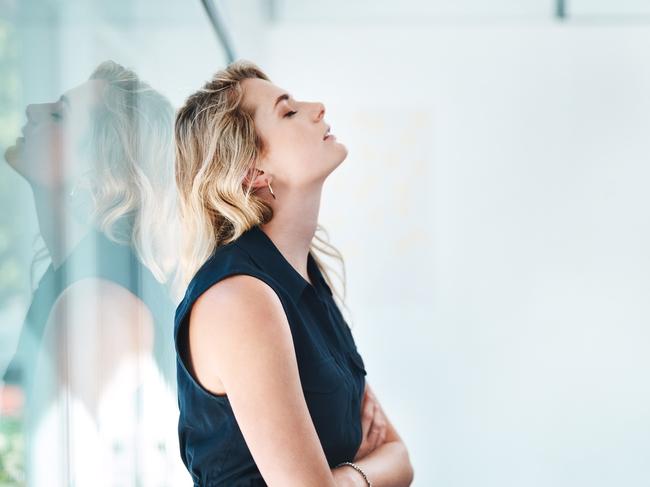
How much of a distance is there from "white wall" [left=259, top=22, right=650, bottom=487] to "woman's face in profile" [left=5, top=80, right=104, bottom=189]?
2.31 metres

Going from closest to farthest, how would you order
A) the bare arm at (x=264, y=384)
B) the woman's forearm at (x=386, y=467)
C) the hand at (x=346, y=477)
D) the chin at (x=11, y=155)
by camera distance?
1. the chin at (x=11, y=155)
2. the bare arm at (x=264, y=384)
3. the hand at (x=346, y=477)
4. the woman's forearm at (x=386, y=467)

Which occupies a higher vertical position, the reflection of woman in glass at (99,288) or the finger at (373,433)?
the reflection of woman in glass at (99,288)

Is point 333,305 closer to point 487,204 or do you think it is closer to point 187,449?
point 187,449

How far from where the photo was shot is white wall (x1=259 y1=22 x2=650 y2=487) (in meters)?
3.18

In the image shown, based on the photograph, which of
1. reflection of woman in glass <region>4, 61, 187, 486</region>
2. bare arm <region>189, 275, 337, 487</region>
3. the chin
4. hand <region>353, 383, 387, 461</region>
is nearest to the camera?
the chin

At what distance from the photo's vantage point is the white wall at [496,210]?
125 inches

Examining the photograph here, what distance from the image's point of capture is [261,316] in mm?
913

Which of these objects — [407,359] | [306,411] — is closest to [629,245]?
[407,359]

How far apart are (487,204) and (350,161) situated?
669 mm

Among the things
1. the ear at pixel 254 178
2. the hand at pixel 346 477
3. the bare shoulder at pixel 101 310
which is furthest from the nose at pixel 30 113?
the hand at pixel 346 477

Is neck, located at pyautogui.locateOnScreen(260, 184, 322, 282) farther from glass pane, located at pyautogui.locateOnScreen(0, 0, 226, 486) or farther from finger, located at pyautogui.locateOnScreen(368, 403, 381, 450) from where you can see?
finger, located at pyautogui.locateOnScreen(368, 403, 381, 450)

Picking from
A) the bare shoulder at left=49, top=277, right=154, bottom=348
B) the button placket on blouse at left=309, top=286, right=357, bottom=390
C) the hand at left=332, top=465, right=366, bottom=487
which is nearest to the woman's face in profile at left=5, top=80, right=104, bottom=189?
the bare shoulder at left=49, top=277, right=154, bottom=348

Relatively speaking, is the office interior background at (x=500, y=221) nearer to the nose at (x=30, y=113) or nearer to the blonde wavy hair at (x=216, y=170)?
the blonde wavy hair at (x=216, y=170)

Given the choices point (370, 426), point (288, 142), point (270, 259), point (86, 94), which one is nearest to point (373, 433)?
point (370, 426)
